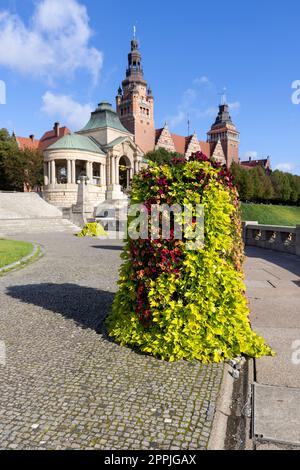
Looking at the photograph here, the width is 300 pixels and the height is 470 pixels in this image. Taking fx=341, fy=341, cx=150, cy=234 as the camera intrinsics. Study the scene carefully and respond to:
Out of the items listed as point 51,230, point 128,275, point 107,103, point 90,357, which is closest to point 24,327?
point 90,357

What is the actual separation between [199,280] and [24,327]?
308 centimetres

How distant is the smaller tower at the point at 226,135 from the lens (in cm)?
10512

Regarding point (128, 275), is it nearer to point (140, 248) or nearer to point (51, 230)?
point (140, 248)

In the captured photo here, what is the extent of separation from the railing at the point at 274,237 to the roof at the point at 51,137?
74.0 meters

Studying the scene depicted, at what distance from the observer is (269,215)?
6022cm

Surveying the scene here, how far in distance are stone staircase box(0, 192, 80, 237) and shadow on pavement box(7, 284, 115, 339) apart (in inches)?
812

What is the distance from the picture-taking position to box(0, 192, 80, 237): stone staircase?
31.4 metres

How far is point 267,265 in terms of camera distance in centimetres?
1133

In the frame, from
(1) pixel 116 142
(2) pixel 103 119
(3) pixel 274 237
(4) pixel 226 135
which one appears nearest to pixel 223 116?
(4) pixel 226 135

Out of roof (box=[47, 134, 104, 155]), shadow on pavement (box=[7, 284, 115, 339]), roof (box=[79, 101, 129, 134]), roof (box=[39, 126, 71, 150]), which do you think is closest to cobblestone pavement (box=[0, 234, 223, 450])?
shadow on pavement (box=[7, 284, 115, 339])

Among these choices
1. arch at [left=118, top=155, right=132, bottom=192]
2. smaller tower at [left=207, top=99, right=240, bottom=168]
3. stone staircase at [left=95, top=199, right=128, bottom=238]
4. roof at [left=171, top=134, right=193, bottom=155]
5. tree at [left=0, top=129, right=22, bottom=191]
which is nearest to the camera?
stone staircase at [left=95, top=199, right=128, bottom=238]

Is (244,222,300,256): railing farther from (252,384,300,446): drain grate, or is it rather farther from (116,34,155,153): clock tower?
(116,34,155,153): clock tower

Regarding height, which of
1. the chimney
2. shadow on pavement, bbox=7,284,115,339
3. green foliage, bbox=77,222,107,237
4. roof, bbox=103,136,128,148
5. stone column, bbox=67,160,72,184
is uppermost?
the chimney

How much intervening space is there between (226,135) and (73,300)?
351ft
